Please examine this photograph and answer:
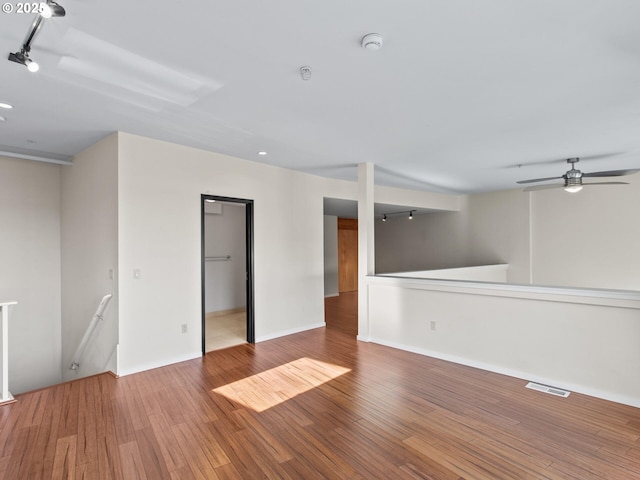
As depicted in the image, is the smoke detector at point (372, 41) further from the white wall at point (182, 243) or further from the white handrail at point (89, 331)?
the white handrail at point (89, 331)

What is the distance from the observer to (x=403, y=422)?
265 cm

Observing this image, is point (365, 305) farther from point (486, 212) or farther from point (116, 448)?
point (486, 212)

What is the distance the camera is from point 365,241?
5.02 metres

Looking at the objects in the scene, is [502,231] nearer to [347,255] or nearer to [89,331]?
[347,255]

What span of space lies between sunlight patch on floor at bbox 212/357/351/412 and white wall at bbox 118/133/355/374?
3.74 ft

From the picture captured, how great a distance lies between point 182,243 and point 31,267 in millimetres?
2473

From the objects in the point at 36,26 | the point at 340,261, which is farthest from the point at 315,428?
the point at 340,261

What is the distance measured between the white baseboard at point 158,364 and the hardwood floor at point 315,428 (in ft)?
0.33

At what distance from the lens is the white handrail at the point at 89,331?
3.83 metres

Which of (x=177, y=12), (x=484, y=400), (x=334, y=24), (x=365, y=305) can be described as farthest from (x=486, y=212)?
(x=177, y=12)

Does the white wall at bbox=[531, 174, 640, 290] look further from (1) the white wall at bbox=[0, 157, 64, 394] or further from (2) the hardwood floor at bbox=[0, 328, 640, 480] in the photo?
(1) the white wall at bbox=[0, 157, 64, 394]

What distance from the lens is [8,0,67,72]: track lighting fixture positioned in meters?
1.57

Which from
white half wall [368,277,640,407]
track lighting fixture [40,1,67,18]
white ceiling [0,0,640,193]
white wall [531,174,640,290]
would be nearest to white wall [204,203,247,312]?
white ceiling [0,0,640,193]

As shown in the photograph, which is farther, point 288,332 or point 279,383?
point 288,332
